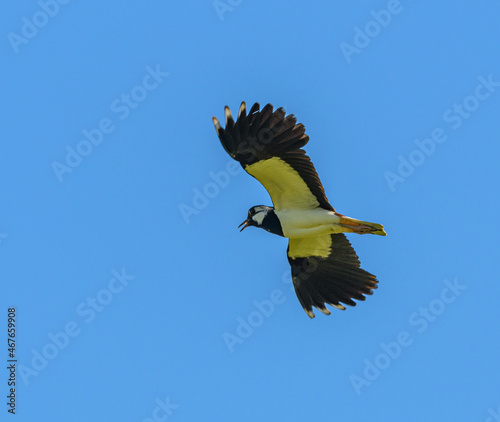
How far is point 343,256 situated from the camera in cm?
1780

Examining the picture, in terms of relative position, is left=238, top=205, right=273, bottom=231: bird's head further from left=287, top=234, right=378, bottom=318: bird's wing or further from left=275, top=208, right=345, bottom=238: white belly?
left=287, top=234, right=378, bottom=318: bird's wing

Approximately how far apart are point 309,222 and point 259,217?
951 millimetres

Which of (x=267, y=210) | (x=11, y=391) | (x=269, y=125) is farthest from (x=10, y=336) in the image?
(x=269, y=125)

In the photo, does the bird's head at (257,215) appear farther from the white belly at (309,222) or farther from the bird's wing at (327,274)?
the bird's wing at (327,274)

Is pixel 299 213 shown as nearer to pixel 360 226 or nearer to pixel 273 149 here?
pixel 360 226

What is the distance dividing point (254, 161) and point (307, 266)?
2.90m

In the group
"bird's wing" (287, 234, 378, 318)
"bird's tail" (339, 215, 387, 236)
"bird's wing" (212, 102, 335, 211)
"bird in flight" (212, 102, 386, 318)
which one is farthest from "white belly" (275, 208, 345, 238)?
"bird's wing" (287, 234, 378, 318)

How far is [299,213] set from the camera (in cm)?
1683

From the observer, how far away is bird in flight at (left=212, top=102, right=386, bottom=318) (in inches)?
616

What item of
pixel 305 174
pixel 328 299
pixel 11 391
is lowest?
pixel 11 391

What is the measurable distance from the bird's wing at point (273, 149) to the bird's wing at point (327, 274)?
1453 mm

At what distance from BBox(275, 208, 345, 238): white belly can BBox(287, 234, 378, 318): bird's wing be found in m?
0.81

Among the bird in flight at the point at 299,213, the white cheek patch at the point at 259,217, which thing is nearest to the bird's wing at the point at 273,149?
the bird in flight at the point at 299,213

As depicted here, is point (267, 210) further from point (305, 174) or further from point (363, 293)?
point (363, 293)
